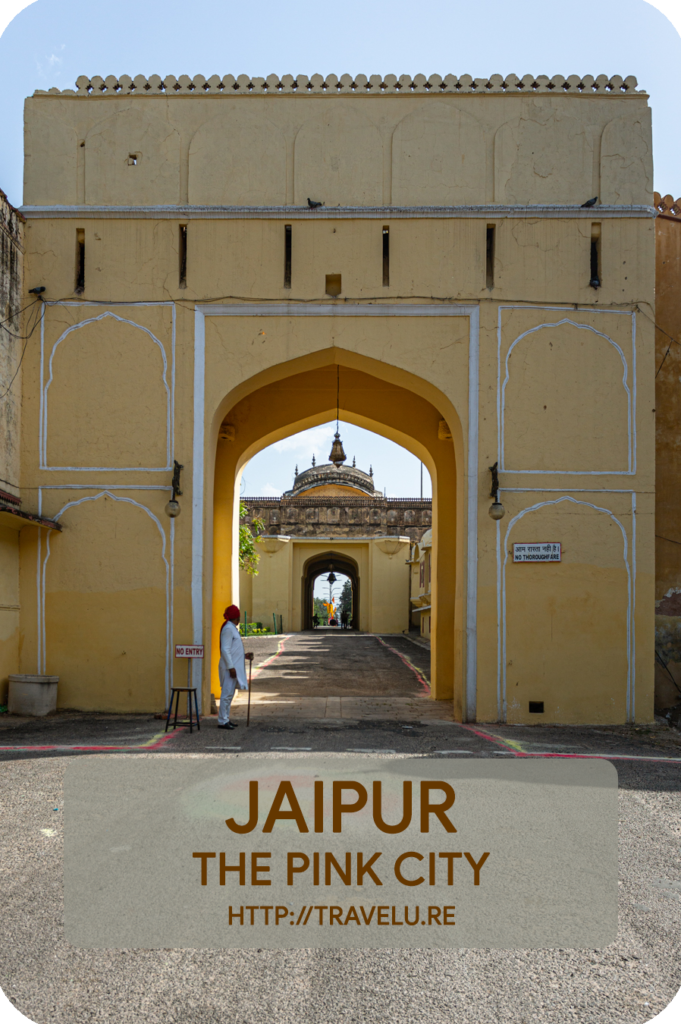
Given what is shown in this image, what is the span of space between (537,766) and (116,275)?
25.3 ft

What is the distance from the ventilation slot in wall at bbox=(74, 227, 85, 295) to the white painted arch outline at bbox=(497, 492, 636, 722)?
6.12 meters

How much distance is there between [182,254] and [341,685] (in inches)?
291

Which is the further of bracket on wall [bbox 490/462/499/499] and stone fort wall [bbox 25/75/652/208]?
stone fort wall [bbox 25/75/652/208]

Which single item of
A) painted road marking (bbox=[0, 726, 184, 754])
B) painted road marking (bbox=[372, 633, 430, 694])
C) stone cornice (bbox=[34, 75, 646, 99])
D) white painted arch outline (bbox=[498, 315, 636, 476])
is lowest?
painted road marking (bbox=[372, 633, 430, 694])

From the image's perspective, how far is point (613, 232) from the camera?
1031cm

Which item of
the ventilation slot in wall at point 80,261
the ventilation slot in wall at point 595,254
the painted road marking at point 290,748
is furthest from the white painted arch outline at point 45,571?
the ventilation slot in wall at point 595,254

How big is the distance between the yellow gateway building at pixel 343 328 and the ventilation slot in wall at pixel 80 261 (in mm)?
60

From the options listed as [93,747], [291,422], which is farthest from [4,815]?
[291,422]

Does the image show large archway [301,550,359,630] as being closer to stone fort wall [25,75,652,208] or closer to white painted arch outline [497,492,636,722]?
white painted arch outline [497,492,636,722]

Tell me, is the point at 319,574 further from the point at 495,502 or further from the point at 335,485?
the point at 495,502

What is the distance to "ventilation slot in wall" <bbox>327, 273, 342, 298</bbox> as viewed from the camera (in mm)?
10367

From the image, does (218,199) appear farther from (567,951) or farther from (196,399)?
(567,951)

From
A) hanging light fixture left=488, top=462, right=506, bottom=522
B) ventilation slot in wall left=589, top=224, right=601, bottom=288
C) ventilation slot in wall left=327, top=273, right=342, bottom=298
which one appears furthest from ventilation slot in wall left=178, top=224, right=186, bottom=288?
ventilation slot in wall left=589, top=224, right=601, bottom=288

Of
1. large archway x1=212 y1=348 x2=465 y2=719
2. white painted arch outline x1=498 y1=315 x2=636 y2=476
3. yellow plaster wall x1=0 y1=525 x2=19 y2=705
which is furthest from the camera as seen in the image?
large archway x1=212 y1=348 x2=465 y2=719
